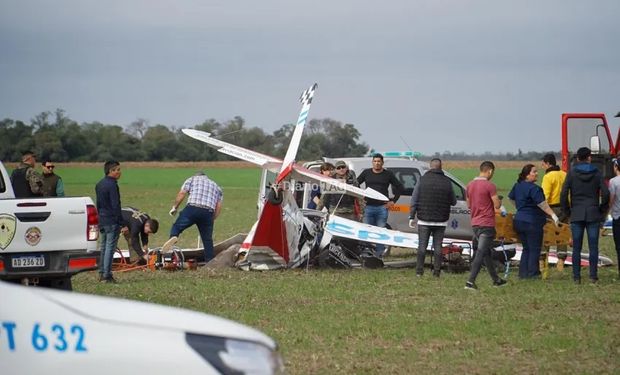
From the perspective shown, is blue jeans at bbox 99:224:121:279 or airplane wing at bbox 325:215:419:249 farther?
airplane wing at bbox 325:215:419:249

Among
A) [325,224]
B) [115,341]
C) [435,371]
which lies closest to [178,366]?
[115,341]

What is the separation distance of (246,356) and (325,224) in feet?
36.5

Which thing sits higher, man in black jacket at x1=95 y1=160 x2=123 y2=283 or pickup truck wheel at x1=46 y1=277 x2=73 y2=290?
man in black jacket at x1=95 y1=160 x2=123 y2=283

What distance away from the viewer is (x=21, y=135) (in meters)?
73.3

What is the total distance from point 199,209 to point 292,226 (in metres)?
1.42

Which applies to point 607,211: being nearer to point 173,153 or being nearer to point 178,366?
point 178,366

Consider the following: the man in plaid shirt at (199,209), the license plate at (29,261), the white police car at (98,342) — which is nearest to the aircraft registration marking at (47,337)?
the white police car at (98,342)

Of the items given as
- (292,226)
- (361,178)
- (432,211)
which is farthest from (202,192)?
(432,211)

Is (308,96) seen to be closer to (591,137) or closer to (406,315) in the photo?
(406,315)

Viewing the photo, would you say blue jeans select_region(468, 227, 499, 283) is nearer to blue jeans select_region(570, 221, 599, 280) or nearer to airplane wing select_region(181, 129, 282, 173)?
blue jeans select_region(570, 221, 599, 280)

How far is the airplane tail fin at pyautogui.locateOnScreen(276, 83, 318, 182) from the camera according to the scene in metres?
14.3

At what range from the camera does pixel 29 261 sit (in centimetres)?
1103

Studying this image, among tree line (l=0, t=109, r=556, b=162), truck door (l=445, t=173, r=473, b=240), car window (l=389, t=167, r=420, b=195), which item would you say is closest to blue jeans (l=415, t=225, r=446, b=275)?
truck door (l=445, t=173, r=473, b=240)

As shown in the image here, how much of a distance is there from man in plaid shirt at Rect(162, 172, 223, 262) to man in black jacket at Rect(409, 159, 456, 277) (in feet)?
10.1
